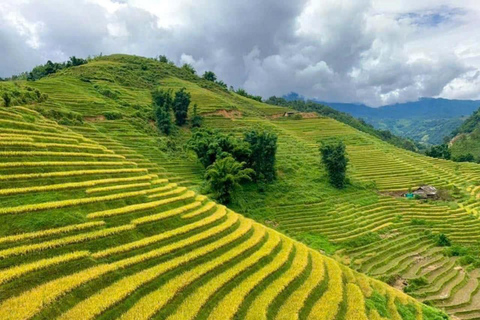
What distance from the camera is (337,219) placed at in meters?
29.3

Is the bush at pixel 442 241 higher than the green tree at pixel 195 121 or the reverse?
the reverse

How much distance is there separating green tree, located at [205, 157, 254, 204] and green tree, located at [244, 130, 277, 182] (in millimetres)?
5433

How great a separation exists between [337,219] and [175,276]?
2119cm

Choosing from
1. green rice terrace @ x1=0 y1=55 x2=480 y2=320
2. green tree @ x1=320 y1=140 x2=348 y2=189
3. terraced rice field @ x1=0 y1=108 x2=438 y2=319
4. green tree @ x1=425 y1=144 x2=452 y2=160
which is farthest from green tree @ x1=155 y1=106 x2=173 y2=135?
green tree @ x1=425 y1=144 x2=452 y2=160

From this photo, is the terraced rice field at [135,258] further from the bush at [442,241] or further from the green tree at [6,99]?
the bush at [442,241]

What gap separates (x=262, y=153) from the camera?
3272 cm

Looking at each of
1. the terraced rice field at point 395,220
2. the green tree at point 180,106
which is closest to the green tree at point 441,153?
the terraced rice field at point 395,220

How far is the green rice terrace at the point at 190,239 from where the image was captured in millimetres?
9828

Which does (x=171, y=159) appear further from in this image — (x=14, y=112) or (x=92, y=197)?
(x=92, y=197)

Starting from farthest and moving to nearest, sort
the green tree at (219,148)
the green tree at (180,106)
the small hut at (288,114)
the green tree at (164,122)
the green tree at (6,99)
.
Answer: the small hut at (288,114)
the green tree at (180,106)
the green tree at (164,122)
the green tree at (219,148)
the green tree at (6,99)

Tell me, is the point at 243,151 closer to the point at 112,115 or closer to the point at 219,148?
the point at 219,148

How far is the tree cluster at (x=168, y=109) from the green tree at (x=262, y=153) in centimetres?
1335

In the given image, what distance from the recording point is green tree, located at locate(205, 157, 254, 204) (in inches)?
1044

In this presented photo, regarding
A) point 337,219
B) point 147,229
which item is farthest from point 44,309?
point 337,219
